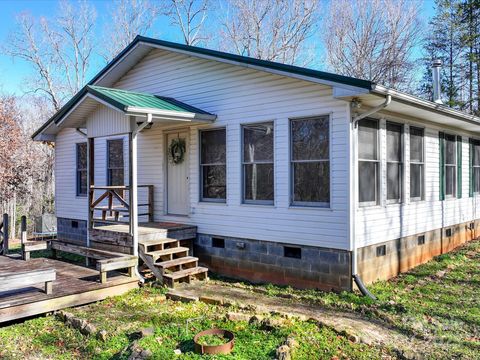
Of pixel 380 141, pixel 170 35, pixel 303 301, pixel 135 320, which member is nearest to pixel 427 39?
Result: pixel 170 35

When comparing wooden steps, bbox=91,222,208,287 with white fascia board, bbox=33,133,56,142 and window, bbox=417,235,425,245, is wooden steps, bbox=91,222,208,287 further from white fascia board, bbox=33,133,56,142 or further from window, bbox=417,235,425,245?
white fascia board, bbox=33,133,56,142

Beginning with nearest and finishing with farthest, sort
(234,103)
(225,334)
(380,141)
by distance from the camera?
(225,334) < (380,141) < (234,103)

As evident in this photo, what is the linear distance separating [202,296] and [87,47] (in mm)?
26096

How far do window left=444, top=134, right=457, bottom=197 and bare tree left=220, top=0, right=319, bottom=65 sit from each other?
1650 cm

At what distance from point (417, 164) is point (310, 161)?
3392mm

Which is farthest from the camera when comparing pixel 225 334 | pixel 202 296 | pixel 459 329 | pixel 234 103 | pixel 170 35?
pixel 170 35

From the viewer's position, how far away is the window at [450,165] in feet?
36.6

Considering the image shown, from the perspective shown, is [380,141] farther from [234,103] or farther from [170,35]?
[170,35]

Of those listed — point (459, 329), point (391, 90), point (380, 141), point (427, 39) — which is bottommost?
point (459, 329)

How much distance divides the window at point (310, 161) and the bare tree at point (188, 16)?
861 inches

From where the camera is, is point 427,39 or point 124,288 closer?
point 124,288

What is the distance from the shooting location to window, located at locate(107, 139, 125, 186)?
11328 mm

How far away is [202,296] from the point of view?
264 inches

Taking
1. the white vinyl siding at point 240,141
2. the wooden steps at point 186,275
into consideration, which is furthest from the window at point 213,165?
the wooden steps at point 186,275
